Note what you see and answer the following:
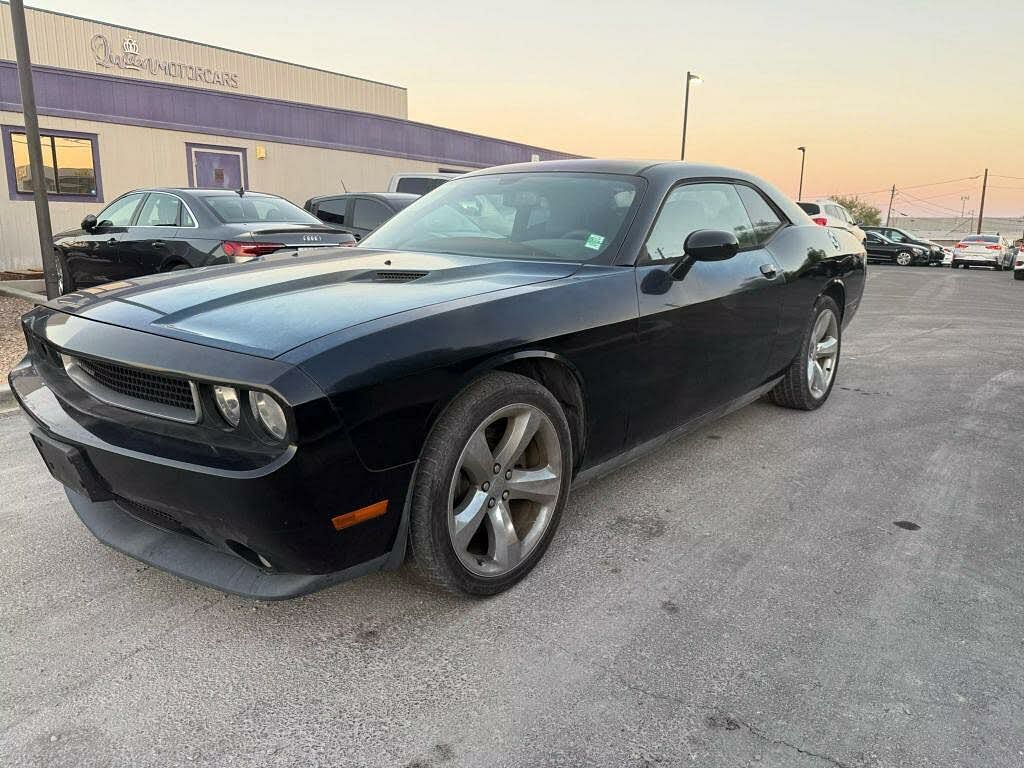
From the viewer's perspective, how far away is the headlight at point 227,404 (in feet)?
6.52

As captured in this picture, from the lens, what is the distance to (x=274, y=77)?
22.8 metres

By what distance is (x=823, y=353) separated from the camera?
4883 millimetres

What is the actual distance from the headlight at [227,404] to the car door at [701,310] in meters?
1.57

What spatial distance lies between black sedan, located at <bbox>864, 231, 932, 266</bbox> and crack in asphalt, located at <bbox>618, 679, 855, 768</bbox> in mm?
29119

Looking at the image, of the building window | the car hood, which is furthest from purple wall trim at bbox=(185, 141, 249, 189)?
the car hood

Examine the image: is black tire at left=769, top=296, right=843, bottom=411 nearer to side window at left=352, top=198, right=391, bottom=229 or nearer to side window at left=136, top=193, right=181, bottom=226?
side window at left=136, top=193, right=181, bottom=226

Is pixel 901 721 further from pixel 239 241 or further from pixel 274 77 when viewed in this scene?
pixel 274 77

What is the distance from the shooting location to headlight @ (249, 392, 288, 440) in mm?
1920

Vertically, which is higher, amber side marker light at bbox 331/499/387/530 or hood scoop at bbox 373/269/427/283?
hood scoop at bbox 373/269/427/283

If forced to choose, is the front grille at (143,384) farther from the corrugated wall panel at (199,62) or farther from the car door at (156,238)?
the corrugated wall panel at (199,62)

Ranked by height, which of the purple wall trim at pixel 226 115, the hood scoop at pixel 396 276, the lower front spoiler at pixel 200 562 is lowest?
the lower front spoiler at pixel 200 562

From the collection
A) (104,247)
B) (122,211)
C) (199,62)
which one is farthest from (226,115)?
(104,247)

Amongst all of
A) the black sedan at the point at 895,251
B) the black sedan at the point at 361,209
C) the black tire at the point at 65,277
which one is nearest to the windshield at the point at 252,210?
the black sedan at the point at 361,209

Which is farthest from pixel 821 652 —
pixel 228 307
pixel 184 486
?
pixel 228 307
